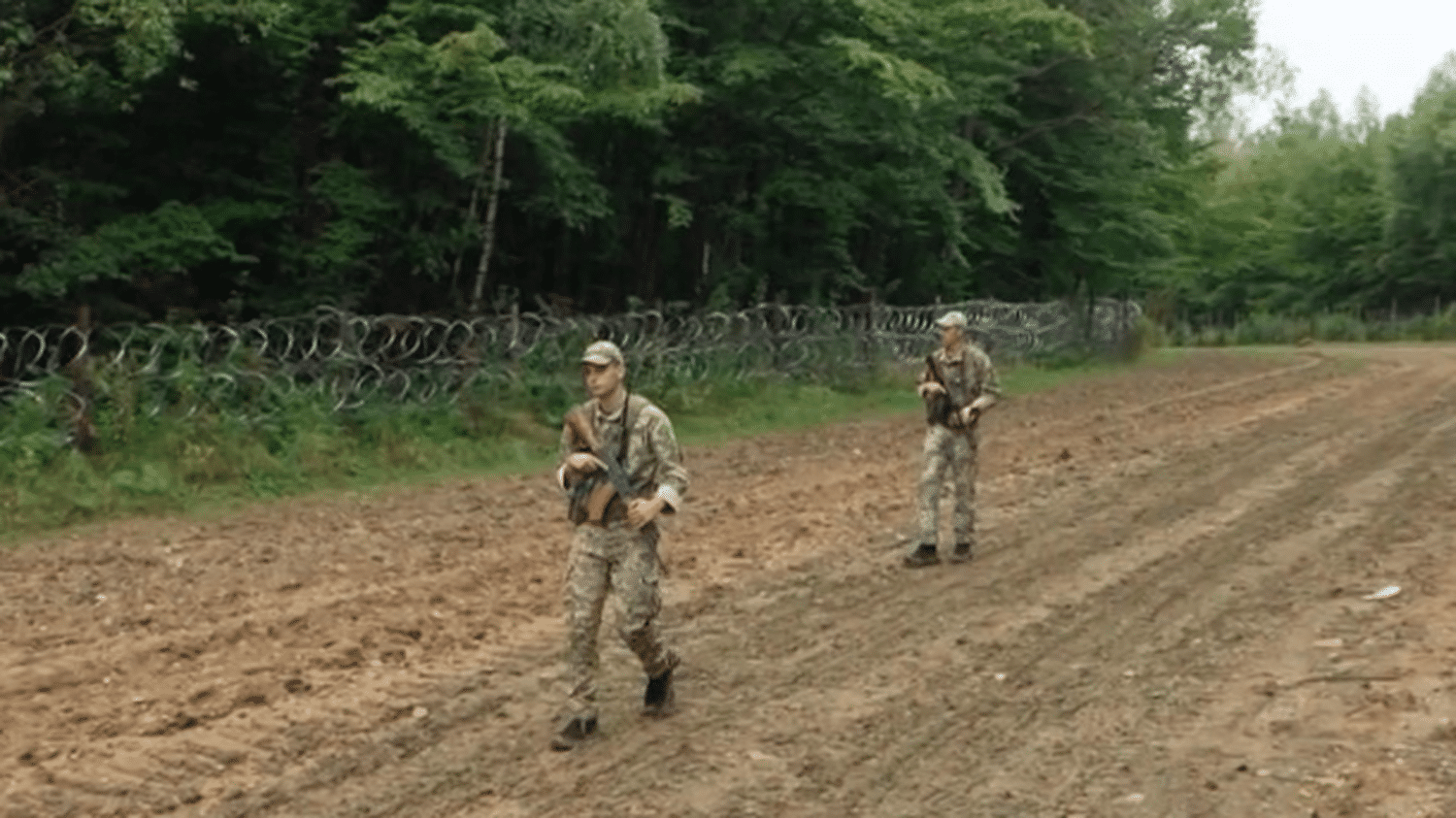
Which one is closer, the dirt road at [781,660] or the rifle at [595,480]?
the dirt road at [781,660]

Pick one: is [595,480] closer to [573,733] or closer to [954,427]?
[573,733]

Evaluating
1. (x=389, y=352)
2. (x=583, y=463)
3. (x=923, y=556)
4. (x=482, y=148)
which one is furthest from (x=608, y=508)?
(x=482, y=148)

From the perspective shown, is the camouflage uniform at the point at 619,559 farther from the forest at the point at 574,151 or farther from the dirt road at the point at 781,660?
the forest at the point at 574,151

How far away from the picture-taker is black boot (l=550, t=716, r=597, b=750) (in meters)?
7.10

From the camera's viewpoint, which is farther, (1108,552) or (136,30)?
(136,30)

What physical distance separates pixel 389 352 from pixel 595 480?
11.4 metres

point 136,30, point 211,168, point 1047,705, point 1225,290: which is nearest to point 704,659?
point 1047,705

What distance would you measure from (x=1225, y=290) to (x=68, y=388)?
71627 millimetres

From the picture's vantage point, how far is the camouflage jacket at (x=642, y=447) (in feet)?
23.7

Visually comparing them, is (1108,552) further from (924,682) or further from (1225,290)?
(1225,290)

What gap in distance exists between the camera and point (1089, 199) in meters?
35.1

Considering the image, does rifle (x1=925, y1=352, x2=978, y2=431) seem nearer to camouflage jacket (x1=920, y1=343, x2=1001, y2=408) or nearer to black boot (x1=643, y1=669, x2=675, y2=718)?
camouflage jacket (x1=920, y1=343, x2=1001, y2=408)

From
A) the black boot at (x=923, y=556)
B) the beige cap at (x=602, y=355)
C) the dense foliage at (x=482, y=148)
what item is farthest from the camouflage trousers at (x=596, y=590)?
the dense foliage at (x=482, y=148)

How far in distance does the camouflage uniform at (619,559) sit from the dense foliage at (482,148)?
9.43m
